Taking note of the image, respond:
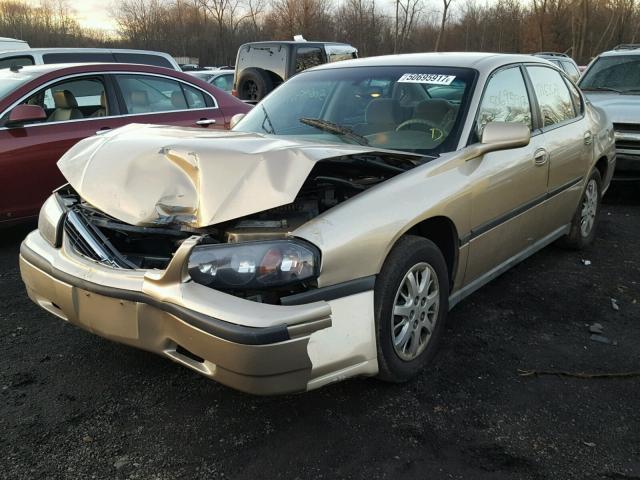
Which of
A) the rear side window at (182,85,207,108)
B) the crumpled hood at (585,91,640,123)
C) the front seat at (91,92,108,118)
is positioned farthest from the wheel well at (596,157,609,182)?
the front seat at (91,92,108,118)

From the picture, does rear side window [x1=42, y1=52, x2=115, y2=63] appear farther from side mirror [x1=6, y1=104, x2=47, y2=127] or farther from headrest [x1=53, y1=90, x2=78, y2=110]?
side mirror [x1=6, y1=104, x2=47, y2=127]

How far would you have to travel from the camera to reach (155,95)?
5.88 meters

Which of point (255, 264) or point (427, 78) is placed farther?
point (427, 78)

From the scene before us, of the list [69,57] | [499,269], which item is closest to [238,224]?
[499,269]

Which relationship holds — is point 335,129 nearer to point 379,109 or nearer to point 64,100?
point 379,109

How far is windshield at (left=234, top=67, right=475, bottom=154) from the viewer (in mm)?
3277

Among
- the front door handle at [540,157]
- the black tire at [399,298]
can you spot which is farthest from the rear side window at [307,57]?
the black tire at [399,298]

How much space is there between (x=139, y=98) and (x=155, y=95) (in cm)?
20

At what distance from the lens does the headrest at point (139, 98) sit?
568 centimetres

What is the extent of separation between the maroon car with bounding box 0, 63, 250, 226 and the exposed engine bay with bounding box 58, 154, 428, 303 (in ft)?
6.62

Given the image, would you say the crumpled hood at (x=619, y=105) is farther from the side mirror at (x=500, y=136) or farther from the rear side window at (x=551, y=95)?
the side mirror at (x=500, y=136)

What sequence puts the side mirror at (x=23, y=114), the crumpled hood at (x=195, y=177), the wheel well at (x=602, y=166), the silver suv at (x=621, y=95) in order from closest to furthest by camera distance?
the crumpled hood at (x=195, y=177)
the side mirror at (x=23, y=114)
the wheel well at (x=602, y=166)
the silver suv at (x=621, y=95)

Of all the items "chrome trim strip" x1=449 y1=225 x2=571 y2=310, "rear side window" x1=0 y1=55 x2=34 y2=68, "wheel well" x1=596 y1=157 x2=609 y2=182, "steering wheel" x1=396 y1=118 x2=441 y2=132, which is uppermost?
"rear side window" x1=0 y1=55 x2=34 y2=68

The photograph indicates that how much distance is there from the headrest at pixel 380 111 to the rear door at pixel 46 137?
2.87 m
